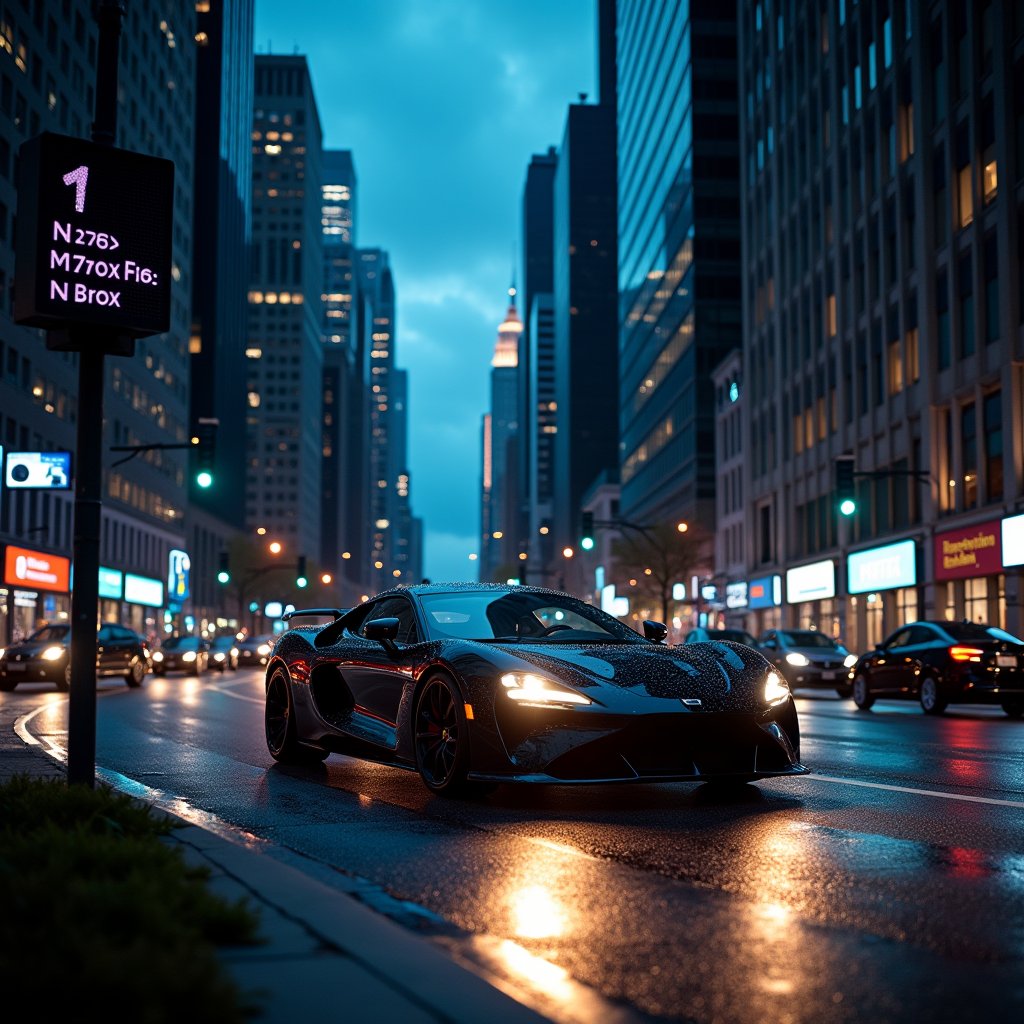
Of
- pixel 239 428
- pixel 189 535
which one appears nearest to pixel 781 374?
pixel 189 535

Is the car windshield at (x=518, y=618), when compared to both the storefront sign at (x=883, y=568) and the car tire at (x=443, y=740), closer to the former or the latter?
the car tire at (x=443, y=740)

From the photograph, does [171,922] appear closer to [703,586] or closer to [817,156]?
[817,156]

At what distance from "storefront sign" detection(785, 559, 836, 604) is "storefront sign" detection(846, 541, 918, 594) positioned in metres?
2.21

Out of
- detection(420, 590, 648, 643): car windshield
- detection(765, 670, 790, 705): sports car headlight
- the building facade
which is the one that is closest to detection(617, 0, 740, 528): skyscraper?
the building facade

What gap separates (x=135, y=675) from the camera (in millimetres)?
32781

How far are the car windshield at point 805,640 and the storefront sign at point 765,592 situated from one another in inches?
1226

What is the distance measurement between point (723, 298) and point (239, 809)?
263ft

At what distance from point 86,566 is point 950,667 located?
17.1m

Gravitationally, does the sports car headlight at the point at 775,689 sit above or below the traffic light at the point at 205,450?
below

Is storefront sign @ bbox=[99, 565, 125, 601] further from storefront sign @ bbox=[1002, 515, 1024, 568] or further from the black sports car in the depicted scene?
the black sports car

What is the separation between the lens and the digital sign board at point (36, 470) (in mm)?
Result: 55156

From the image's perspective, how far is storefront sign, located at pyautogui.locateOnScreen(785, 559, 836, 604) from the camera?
5464 centimetres

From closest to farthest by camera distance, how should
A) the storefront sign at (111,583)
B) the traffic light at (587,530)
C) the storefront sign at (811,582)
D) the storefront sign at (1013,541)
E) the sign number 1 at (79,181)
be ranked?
the sign number 1 at (79,181), the storefront sign at (1013,541), the traffic light at (587,530), the storefront sign at (811,582), the storefront sign at (111,583)

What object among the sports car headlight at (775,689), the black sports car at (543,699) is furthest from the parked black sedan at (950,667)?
the sports car headlight at (775,689)
